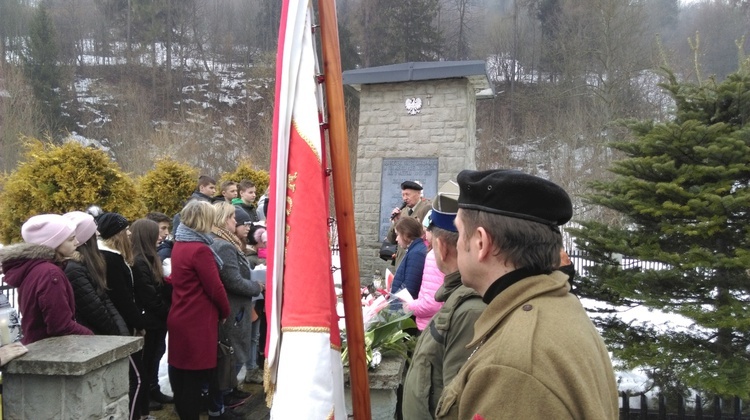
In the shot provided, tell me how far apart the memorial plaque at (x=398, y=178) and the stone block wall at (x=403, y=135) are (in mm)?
103

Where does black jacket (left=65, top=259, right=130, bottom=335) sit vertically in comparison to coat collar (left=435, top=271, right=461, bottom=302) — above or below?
below

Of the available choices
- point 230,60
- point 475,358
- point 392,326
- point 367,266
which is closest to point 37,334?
point 392,326

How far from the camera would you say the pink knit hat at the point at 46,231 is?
3.35 m

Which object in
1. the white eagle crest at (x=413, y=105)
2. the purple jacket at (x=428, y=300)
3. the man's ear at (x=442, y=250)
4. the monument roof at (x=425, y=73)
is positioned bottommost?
the purple jacket at (x=428, y=300)

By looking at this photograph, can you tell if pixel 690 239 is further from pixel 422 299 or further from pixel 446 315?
pixel 446 315

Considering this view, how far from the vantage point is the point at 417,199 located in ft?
24.1

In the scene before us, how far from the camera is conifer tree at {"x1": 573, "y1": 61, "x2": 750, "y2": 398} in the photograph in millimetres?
4734

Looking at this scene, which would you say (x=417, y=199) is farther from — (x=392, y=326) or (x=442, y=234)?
(x=442, y=234)

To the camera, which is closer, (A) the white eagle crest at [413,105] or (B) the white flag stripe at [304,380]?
(B) the white flag stripe at [304,380]

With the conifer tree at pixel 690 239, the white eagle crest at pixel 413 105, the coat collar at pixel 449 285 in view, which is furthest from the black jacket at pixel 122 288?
the white eagle crest at pixel 413 105

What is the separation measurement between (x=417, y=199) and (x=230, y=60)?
41888 mm

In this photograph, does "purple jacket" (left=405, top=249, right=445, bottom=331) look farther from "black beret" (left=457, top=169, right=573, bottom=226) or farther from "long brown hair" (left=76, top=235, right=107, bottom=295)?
"long brown hair" (left=76, top=235, right=107, bottom=295)

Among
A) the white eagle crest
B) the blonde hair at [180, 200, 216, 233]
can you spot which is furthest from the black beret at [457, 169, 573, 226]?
the white eagle crest

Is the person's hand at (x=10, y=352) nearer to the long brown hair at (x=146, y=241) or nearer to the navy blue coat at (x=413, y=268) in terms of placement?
the long brown hair at (x=146, y=241)
